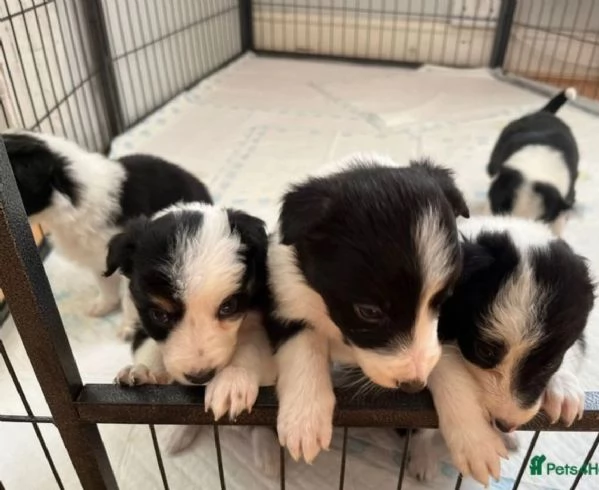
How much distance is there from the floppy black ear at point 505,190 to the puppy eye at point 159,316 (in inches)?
86.8

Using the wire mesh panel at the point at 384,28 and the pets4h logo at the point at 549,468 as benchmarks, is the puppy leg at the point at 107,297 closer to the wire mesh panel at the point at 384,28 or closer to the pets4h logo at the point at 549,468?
the pets4h logo at the point at 549,468

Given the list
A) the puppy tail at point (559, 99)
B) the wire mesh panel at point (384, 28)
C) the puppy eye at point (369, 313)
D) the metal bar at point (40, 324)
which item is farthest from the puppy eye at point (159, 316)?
the wire mesh panel at point (384, 28)

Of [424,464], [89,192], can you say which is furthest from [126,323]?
[424,464]

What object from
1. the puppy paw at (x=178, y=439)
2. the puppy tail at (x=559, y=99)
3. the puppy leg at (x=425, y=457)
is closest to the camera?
the puppy leg at (x=425, y=457)

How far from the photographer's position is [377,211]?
49.8 inches

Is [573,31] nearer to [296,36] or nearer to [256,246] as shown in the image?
[296,36]

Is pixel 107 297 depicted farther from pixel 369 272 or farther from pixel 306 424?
pixel 369 272

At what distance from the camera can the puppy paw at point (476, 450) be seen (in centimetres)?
134

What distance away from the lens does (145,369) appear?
1.54 m

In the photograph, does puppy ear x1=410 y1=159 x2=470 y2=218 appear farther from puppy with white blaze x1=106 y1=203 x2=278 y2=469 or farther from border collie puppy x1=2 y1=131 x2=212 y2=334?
border collie puppy x1=2 y1=131 x2=212 y2=334

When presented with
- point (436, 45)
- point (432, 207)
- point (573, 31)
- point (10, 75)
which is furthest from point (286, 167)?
point (573, 31)

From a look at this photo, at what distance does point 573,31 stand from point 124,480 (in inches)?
249

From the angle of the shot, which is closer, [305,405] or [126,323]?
[305,405]

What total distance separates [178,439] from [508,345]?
4.06 feet
